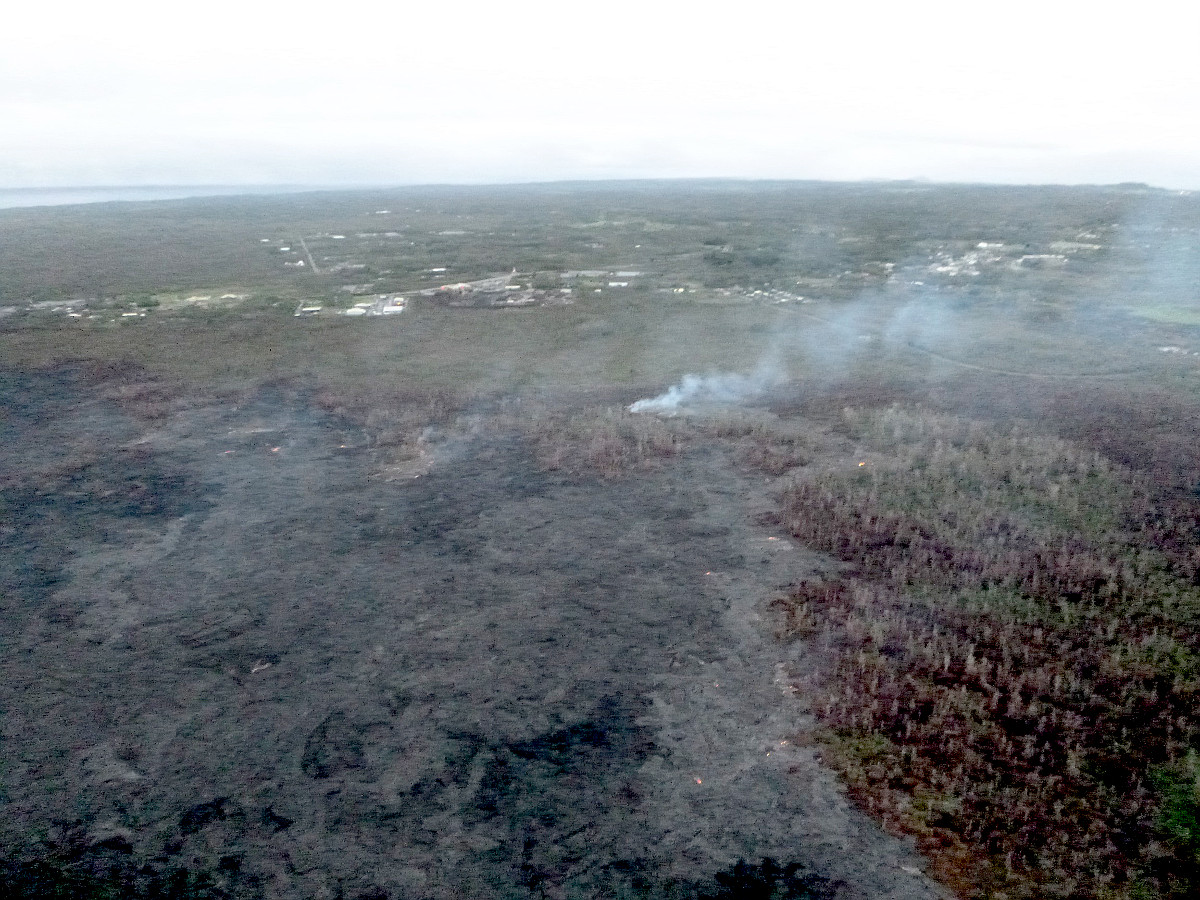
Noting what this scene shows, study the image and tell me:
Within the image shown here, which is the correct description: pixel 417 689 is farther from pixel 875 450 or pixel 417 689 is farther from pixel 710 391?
pixel 710 391

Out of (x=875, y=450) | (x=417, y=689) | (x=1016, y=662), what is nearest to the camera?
(x=417, y=689)

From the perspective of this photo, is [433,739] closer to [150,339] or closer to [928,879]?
[928,879]

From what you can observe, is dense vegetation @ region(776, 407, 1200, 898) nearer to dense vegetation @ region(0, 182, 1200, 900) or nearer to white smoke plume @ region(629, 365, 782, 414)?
dense vegetation @ region(0, 182, 1200, 900)

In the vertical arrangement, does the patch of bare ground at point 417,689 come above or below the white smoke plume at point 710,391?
below

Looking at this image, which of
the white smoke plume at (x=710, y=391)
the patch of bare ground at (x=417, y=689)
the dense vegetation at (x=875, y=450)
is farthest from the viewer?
the white smoke plume at (x=710, y=391)

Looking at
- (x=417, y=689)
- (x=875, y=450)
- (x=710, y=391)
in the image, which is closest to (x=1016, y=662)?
(x=417, y=689)

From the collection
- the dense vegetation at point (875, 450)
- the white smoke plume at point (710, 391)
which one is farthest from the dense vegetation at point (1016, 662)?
the white smoke plume at point (710, 391)

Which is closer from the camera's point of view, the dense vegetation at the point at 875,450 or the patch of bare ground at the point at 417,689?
the patch of bare ground at the point at 417,689

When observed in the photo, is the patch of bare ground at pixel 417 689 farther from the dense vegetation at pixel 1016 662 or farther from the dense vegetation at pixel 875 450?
the dense vegetation at pixel 1016 662

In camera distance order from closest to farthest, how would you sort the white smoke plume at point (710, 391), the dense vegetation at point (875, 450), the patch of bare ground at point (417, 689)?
the patch of bare ground at point (417, 689) → the dense vegetation at point (875, 450) → the white smoke plume at point (710, 391)

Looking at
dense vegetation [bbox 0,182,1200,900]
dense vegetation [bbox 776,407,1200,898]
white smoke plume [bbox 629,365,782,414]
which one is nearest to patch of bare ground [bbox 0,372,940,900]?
dense vegetation [bbox 0,182,1200,900]

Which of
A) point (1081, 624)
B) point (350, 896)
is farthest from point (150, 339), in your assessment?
point (1081, 624)

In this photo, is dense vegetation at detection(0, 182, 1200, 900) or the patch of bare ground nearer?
the patch of bare ground
